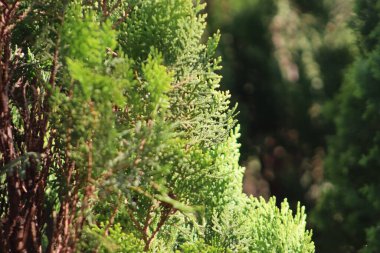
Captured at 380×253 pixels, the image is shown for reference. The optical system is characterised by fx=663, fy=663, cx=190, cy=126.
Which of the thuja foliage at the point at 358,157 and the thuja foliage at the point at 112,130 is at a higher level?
the thuja foliage at the point at 358,157

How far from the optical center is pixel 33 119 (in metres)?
3.97

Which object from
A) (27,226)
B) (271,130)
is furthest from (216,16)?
(27,226)

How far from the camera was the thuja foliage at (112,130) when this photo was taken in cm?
330

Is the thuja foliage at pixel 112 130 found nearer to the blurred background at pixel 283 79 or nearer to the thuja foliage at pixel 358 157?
the thuja foliage at pixel 358 157

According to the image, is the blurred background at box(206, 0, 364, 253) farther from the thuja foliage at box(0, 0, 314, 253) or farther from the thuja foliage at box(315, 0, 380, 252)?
the thuja foliage at box(0, 0, 314, 253)

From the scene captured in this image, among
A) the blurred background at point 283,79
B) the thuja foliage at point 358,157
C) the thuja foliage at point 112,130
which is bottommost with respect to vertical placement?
the thuja foliage at point 112,130

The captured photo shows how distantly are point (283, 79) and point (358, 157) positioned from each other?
12.2 feet

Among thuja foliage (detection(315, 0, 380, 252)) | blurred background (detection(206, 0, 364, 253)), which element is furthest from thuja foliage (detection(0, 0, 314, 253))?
blurred background (detection(206, 0, 364, 253))

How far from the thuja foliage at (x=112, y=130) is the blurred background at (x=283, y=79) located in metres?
9.01

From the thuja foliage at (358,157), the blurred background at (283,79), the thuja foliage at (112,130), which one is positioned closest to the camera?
the thuja foliage at (112,130)

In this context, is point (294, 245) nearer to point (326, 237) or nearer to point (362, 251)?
point (362, 251)

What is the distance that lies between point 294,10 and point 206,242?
33.7ft

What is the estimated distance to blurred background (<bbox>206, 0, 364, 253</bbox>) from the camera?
13.4 metres

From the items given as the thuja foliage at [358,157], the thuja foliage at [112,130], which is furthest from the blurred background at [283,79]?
the thuja foliage at [112,130]
